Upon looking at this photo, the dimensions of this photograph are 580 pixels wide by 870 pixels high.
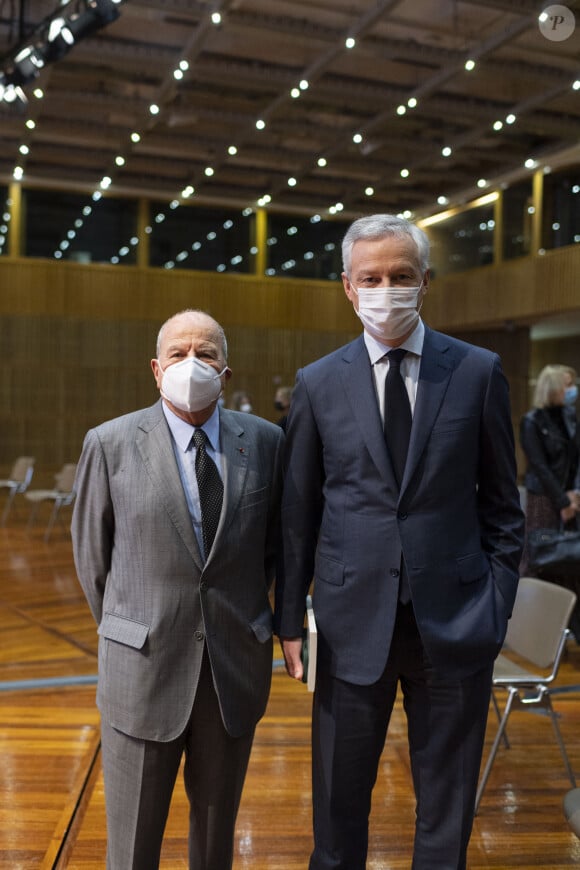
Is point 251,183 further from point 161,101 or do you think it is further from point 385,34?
point 385,34

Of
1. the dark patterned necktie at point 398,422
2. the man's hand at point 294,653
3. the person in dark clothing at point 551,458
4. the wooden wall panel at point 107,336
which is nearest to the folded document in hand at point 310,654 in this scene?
the man's hand at point 294,653

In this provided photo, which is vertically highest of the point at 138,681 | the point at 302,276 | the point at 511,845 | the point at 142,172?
the point at 142,172

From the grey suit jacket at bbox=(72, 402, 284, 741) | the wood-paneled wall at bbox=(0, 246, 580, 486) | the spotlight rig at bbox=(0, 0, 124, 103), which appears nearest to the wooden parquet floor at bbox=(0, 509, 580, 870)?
the grey suit jacket at bbox=(72, 402, 284, 741)

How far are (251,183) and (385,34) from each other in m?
5.68

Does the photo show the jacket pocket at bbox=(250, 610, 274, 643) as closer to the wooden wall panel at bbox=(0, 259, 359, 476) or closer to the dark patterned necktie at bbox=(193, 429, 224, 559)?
the dark patterned necktie at bbox=(193, 429, 224, 559)

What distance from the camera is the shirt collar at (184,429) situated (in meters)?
2.06

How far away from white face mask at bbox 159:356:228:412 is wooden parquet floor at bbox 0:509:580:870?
1.63 m

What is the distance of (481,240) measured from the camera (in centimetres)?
1456

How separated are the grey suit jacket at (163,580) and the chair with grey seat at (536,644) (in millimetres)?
1611

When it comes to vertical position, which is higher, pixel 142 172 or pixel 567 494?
pixel 142 172

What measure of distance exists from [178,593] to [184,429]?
15.6 inches

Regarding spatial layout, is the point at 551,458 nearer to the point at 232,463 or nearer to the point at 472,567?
the point at 472,567

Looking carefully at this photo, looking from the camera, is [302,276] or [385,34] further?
[302,276]

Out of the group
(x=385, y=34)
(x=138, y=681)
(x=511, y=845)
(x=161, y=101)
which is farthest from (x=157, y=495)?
(x=161, y=101)
